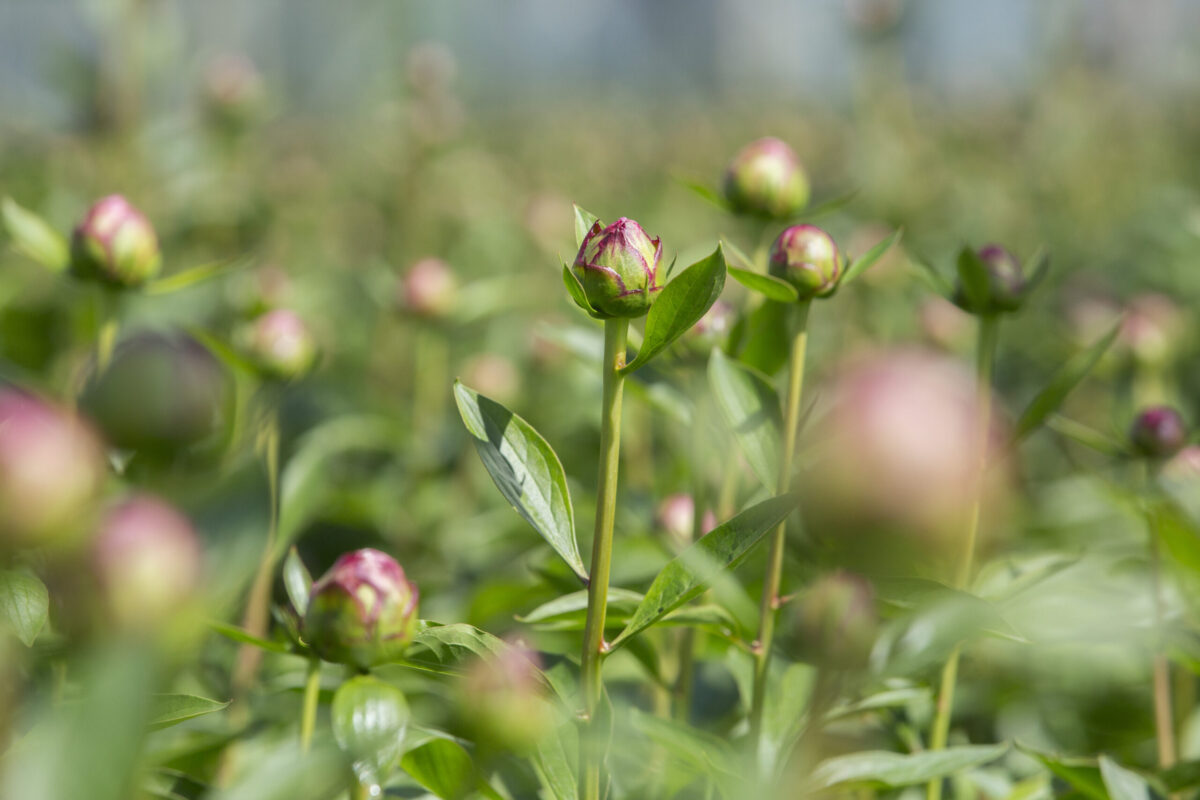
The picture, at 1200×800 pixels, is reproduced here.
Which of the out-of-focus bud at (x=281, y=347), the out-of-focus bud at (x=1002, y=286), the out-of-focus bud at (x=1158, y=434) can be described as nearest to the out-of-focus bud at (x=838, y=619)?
the out-of-focus bud at (x=1002, y=286)

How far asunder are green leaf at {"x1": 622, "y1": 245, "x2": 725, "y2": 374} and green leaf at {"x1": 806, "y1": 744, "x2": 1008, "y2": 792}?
0.21 metres

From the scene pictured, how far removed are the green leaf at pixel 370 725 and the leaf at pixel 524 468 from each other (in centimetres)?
9

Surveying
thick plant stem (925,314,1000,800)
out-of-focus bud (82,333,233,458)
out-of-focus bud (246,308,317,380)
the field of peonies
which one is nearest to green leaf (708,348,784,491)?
the field of peonies

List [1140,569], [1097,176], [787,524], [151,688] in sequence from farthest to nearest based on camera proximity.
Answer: [1097,176], [1140,569], [787,524], [151,688]

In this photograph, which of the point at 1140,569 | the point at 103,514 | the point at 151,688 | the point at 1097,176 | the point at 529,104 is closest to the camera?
the point at 151,688

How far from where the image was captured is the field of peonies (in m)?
0.30

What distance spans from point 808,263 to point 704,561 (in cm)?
17

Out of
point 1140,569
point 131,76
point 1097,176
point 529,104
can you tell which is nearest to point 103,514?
point 1140,569

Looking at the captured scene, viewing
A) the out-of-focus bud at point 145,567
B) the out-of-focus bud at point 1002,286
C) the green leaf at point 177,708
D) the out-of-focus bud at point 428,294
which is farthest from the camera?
the out-of-focus bud at point 428,294

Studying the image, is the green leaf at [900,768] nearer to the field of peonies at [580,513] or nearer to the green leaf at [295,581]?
the field of peonies at [580,513]

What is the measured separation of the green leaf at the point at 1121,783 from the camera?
510mm

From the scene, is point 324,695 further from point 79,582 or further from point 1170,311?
point 1170,311

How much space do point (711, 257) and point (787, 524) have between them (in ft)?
0.45

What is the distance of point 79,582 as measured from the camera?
290 millimetres
